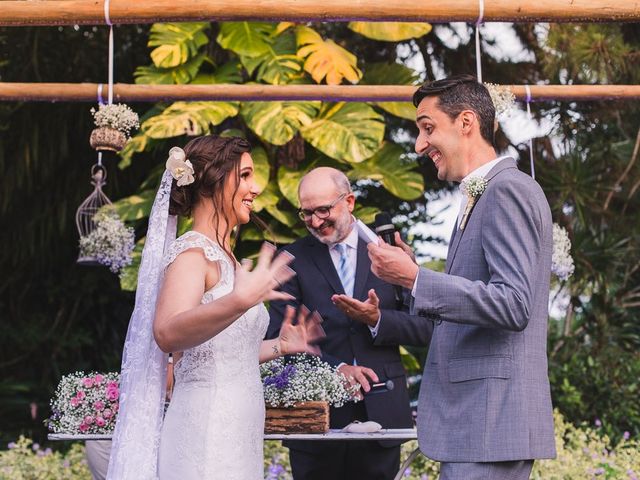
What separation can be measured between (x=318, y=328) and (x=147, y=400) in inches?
30.6

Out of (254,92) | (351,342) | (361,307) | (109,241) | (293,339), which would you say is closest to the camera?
(293,339)

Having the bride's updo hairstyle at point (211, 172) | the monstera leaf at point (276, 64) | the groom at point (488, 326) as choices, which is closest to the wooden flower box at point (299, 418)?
the groom at point (488, 326)

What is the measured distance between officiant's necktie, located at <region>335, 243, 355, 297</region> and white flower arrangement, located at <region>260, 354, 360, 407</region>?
598mm

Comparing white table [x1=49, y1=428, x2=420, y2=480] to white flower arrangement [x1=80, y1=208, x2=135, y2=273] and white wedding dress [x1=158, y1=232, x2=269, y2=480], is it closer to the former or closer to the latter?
white wedding dress [x1=158, y1=232, x2=269, y2=480]

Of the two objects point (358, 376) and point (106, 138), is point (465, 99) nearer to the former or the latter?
point (358, 376)

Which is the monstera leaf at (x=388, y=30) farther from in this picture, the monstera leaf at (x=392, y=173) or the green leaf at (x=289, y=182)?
the green leaf at (x=289, y=182)

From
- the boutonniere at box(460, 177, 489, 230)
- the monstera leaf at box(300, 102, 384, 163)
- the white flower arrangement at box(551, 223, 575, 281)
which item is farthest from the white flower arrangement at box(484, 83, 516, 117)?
the monstera leaf at box(300, 102, 384, 163)

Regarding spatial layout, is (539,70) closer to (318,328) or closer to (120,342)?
(120,342)

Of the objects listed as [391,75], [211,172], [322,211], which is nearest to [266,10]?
[322,211]

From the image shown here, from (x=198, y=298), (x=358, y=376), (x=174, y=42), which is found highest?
(x=174, y=42)

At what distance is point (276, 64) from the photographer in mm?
7281

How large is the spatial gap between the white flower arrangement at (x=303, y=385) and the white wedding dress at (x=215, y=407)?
557 millimetres

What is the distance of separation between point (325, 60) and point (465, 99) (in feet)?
14.1

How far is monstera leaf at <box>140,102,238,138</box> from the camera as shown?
6852mm
